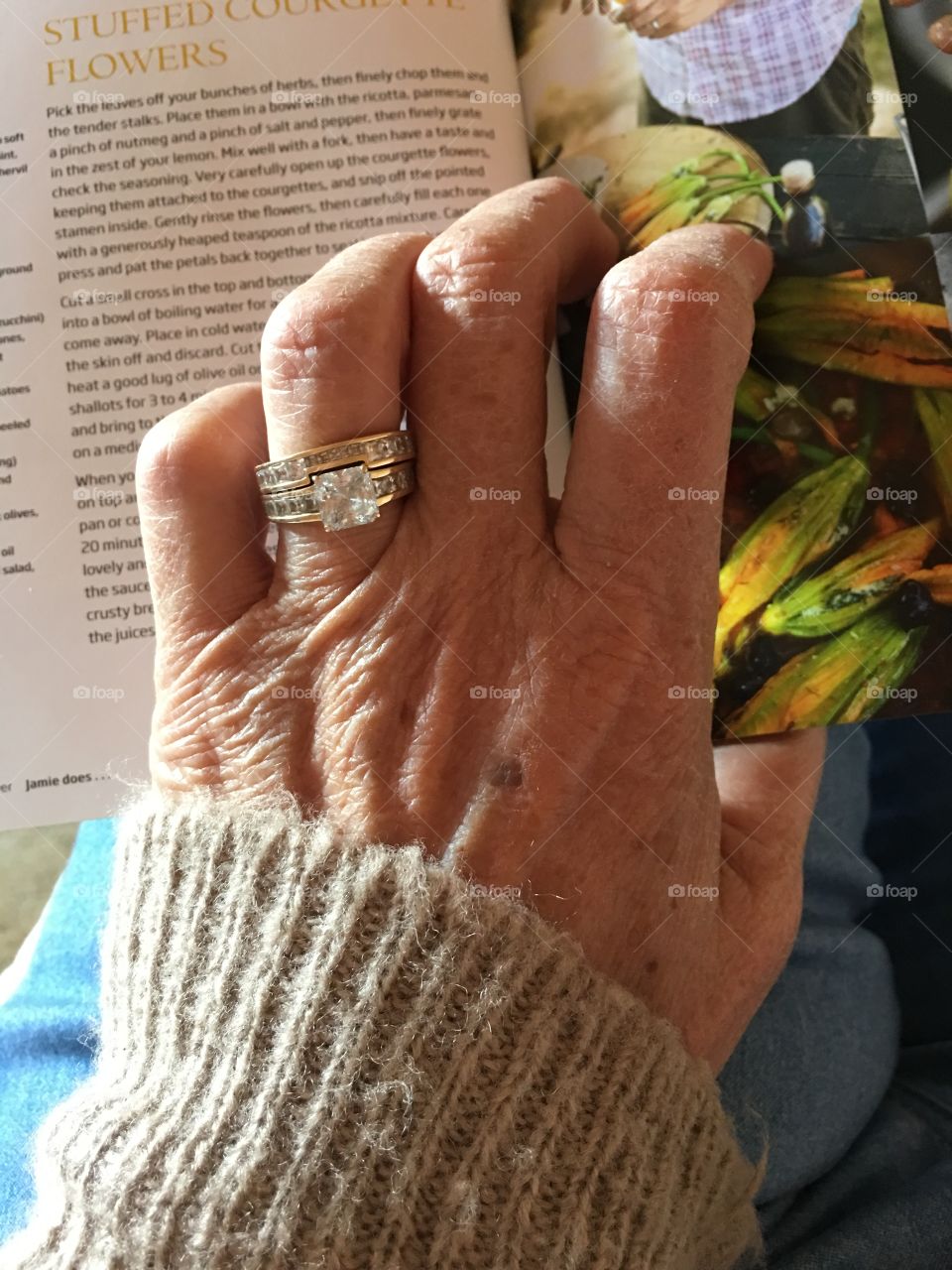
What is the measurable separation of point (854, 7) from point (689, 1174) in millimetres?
863

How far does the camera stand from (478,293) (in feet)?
1.92

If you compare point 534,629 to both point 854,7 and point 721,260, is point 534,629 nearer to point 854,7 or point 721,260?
point 721,260

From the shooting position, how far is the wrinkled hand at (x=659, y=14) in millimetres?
756

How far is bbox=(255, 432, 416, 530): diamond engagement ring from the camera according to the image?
22.6 inches
